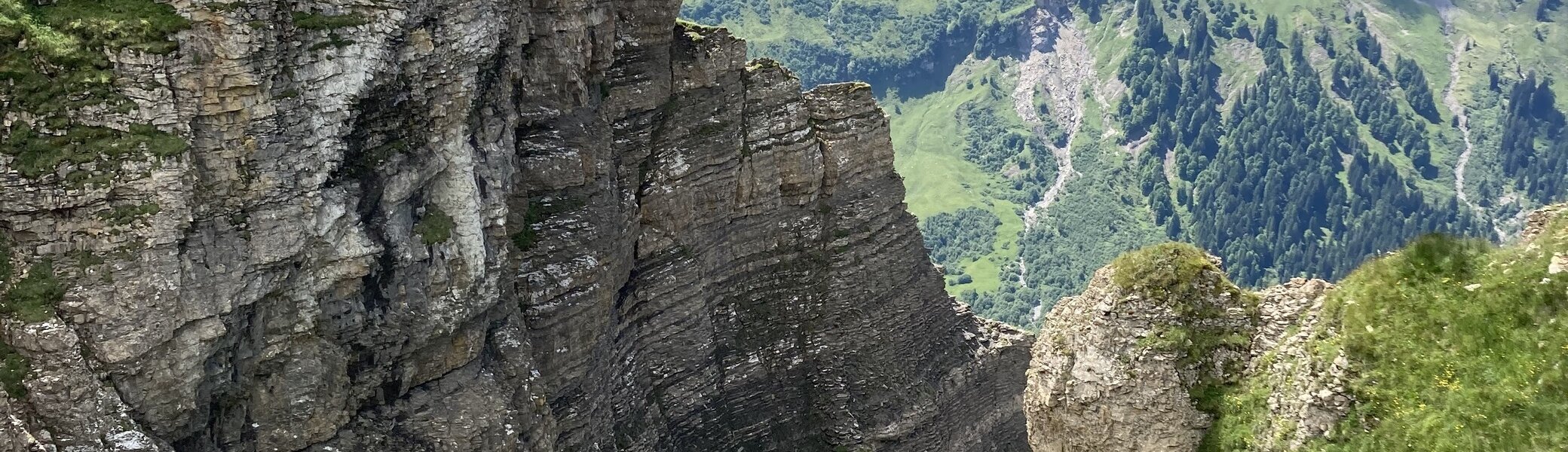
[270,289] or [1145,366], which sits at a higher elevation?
[270,289]

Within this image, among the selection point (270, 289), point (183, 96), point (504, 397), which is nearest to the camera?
point (183, 96)

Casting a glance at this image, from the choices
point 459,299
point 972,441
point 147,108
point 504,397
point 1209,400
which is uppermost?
point 147,108

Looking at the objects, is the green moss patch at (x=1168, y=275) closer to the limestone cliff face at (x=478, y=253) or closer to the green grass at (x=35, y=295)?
the limestone cliff face at (x=478, y=253)

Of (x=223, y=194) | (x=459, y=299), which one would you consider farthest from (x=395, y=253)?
(x=223, y=194)

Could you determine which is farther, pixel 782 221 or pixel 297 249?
pixel 782 221

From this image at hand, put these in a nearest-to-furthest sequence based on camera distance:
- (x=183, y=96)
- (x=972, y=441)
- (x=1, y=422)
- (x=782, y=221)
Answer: (x=1, y=422), (x=183, y=96), (x=782, y=221), (x=972, y=441)

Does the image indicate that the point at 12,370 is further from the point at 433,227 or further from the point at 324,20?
the point at 433,227

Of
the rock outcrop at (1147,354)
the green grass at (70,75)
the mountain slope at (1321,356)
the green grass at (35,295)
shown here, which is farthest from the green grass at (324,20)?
the rock outcrop at (1147,354)

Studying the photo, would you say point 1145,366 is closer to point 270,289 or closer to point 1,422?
point 270,289

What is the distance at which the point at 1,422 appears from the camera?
1300 inches

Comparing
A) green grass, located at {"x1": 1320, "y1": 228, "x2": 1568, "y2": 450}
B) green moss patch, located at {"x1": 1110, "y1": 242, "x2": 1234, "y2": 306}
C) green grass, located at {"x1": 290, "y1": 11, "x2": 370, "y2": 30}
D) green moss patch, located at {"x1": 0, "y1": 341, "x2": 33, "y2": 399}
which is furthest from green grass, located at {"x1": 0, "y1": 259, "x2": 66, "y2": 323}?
green grass, located at {"x1": 1320, "y1": 228, "x2": 1568, "y2": 450}

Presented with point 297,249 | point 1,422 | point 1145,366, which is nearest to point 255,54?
point 297,249

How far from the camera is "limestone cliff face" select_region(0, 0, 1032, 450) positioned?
114ft

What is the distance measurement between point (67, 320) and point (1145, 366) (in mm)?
27978
